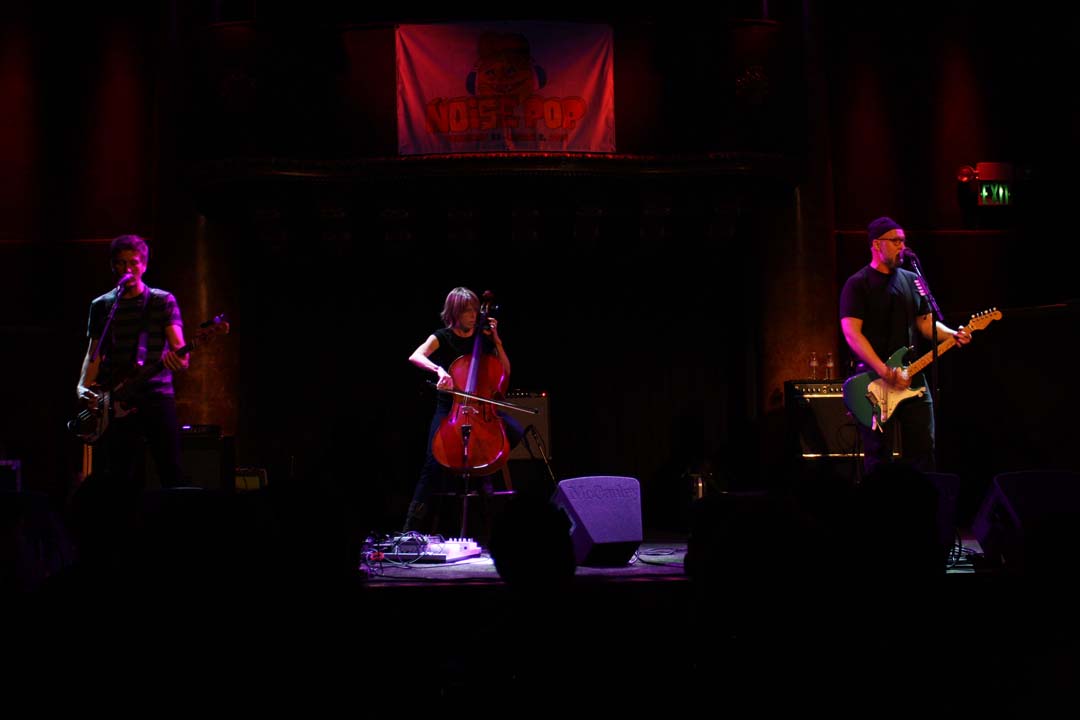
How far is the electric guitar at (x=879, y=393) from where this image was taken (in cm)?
613

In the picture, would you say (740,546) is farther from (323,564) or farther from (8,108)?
(8,108)

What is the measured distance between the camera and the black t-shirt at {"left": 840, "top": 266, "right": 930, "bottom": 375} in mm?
6406

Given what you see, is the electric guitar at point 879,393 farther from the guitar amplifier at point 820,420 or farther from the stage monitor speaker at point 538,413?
the stage monitor speaker at point 538,413

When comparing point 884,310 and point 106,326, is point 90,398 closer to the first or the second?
point 106,326

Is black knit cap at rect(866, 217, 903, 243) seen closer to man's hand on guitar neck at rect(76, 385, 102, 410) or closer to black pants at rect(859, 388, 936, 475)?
black pants at rect(859, 388, 936, 475)

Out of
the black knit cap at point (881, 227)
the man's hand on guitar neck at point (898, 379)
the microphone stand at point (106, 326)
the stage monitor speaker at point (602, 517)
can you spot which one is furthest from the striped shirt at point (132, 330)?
the black knit cap at point (881, 227)

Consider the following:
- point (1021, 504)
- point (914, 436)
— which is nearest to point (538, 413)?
point (914, 436)

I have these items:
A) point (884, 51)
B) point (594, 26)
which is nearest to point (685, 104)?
point (594, 26)

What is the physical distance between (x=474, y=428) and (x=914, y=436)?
285 centimetres

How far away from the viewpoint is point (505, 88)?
28.8 feet

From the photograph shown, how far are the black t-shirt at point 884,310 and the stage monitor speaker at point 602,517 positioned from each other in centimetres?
199

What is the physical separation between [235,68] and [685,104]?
404 centimetres

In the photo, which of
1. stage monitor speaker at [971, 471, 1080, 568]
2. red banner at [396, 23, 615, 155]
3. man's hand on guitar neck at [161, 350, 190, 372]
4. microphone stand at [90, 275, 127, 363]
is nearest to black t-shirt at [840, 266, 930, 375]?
stage monitor speaker at [971, 471, 1080, 568]

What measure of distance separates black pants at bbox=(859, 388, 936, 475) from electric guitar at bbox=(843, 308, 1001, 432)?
0.05 m
